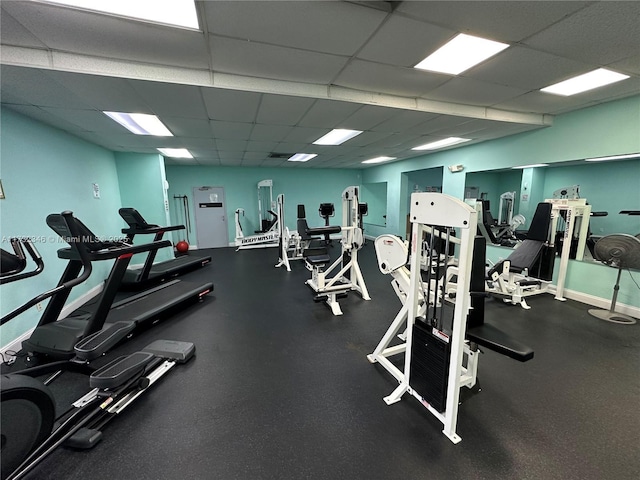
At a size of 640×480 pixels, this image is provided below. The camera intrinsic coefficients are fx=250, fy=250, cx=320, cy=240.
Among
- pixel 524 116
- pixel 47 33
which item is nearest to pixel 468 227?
pixel 47 33

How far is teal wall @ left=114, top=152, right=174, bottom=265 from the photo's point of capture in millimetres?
5238

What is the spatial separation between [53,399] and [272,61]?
2.75m

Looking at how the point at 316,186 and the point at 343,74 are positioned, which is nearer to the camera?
the point at 343,74

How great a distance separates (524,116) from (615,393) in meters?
3.51

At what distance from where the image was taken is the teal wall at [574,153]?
3088 millimetres

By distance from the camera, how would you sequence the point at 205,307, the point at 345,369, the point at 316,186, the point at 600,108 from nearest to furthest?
the point at 345,369
the point at 600,108
the point at 205,307
the point at 316,186

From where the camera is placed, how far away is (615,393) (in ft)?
6.21

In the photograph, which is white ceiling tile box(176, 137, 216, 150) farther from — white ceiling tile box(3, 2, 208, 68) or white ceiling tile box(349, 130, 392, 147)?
white ceiling tile box(349, 130, 392, 147)

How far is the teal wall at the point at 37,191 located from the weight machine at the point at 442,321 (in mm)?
3615

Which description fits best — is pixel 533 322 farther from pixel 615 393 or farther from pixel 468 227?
pixel 468 227

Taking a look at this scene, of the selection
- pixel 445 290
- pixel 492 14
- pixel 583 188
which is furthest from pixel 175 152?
pixel 583 188

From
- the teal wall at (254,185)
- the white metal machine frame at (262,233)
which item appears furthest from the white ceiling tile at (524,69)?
the teal wall at (254,185)

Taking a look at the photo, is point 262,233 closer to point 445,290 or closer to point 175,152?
point 175,152

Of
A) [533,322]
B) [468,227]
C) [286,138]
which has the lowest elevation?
[533,322]
